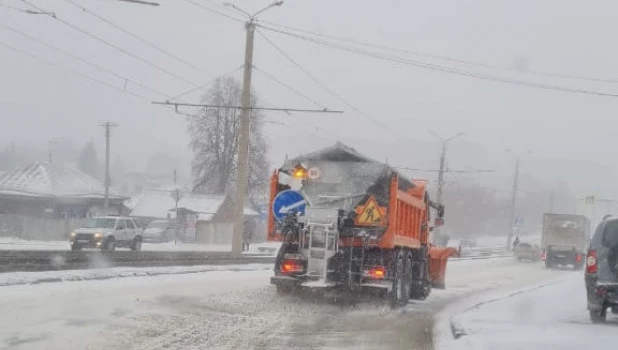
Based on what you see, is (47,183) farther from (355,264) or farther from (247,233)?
(355,264)

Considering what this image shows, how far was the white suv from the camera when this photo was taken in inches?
1363

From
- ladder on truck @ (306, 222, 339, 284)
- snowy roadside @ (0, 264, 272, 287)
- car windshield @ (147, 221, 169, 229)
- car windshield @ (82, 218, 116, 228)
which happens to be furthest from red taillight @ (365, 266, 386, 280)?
car windshield @ (147, 221, 169, 229)

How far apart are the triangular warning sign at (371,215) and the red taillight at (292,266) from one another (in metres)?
1.28

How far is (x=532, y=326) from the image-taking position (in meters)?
11.4

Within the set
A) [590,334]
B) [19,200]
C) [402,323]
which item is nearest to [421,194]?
[402,323]

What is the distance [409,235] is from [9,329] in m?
8.62

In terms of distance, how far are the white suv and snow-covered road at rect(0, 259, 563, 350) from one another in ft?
59.5

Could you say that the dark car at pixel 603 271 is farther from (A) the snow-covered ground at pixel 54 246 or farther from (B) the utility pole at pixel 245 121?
(A) the snow-covered ground at pixel 54 246

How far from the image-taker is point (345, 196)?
576 inches

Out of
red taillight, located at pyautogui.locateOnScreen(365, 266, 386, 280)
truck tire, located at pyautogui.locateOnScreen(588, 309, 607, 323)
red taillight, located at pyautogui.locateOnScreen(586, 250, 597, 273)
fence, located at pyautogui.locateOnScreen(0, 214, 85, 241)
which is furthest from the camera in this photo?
fence, located at pyautogui.locateOnScreen(0, 214, 85, 241)

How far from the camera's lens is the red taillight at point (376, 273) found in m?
14.3

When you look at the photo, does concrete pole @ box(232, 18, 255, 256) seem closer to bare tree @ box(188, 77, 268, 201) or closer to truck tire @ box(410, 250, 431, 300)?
truck tire @ box(410, 250, 431, 300)

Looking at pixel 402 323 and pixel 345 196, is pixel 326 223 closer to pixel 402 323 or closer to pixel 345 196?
pixel 345 196

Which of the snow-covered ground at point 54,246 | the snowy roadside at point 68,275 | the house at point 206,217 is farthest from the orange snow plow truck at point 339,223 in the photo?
the house at point 206,217
